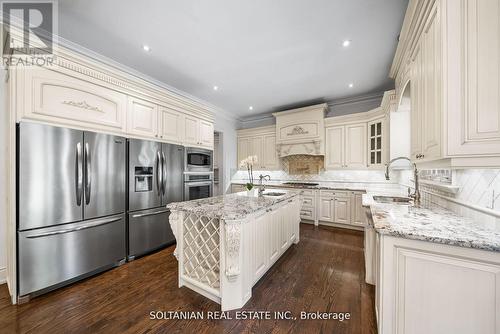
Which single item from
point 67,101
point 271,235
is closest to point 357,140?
point 271,235

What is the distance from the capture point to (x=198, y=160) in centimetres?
346

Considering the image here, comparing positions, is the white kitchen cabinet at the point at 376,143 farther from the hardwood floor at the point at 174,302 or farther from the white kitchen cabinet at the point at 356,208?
the hardwood floor at the point at 174,302

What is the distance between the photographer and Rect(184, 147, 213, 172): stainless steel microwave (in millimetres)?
3260

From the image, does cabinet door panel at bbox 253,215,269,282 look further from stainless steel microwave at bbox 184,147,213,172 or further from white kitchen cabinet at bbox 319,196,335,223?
white kitchen cabinet at bbox 319,196,335,223

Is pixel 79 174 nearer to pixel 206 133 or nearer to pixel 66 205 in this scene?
pixel 66 205

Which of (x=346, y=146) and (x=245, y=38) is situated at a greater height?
(x=245, y=38)

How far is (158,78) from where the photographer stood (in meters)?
3.34

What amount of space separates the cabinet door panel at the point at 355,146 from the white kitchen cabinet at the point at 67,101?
4.19 m

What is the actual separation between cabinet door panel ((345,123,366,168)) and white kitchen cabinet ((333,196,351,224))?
2.53 feet

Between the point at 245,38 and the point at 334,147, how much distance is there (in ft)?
10.0

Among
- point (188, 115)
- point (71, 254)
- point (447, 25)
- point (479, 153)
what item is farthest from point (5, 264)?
point (447, 25)

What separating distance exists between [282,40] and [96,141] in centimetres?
255

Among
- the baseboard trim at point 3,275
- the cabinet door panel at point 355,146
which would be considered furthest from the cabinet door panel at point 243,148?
the baseboard trim at point 3,275

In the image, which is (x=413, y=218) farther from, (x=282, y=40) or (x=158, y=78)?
(x=158, y=78)
